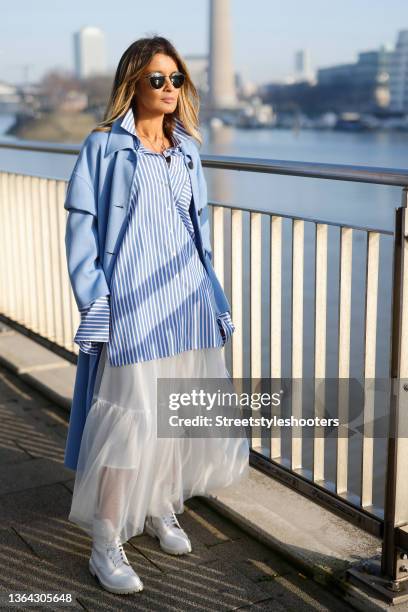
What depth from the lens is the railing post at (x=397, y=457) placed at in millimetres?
1968

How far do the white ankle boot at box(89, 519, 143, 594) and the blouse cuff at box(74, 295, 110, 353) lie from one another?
1.72 feet

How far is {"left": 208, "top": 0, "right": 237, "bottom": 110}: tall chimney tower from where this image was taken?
82.7 meters

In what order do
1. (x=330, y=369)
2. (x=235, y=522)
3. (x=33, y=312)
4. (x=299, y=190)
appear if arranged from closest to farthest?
(x=235, y=522)
(x=33, y=312)
(x=330, y=369)
(x=299, y=190)

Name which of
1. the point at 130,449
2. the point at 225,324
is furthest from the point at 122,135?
the point at 130,449

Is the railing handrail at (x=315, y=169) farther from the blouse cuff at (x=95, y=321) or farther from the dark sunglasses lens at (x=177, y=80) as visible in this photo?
the blouse cuff at (x=95, y=321)

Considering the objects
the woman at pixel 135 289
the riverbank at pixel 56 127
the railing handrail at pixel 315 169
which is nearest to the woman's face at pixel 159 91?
the woman at pixel 135 289

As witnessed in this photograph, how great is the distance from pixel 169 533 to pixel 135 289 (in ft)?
2.56

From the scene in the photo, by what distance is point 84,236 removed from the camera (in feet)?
6.82

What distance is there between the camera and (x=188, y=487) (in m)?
2.42

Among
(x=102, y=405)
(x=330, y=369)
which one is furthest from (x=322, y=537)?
(x=330, y=369)

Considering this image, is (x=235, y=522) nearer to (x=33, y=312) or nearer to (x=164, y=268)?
(x=164, y=268)

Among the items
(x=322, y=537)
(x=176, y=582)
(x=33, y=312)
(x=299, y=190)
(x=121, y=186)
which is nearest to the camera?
(x=121, y=186)

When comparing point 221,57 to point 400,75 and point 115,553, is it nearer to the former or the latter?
point 400,75

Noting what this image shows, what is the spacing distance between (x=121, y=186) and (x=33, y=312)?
243cm
